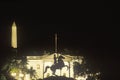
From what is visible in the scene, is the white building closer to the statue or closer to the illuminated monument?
the illuminated monument

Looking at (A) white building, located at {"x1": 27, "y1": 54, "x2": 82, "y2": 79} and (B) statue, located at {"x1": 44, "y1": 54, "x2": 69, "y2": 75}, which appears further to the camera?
(A) white building, located at {"x1": 27, "y1": 54, "x2": 82, "y2": 79}

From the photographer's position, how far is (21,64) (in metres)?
5.87

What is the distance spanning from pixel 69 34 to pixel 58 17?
0.49 meters

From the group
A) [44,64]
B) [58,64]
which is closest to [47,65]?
[44,64]

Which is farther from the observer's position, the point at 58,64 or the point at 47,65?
the point at 47,65

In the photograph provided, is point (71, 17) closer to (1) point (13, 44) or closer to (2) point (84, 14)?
(2) point (84, 14)

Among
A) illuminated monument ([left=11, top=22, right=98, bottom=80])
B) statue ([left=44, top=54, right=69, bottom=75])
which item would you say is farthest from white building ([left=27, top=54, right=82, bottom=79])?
statue ([left=44, top=54, right=69, bottom=75])

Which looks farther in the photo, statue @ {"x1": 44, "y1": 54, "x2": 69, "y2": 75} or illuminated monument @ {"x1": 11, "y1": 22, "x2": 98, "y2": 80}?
illuminated monument @ {"x1": 11, "y1": 22, "x2": 98, "y2": 80}

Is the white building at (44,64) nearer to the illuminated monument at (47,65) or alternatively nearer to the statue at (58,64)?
the illuminated monument at (47,65)

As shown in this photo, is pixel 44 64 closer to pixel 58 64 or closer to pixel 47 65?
pixel 47 65

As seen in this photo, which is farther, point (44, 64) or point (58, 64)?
point (44, 64)

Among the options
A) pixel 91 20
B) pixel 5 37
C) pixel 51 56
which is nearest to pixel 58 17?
pixel 91 20

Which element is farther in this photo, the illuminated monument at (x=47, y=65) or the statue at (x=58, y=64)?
the illuminated monument at (x=47, y=65)

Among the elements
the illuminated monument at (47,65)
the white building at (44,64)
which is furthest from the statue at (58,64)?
the white building at (44,64)
